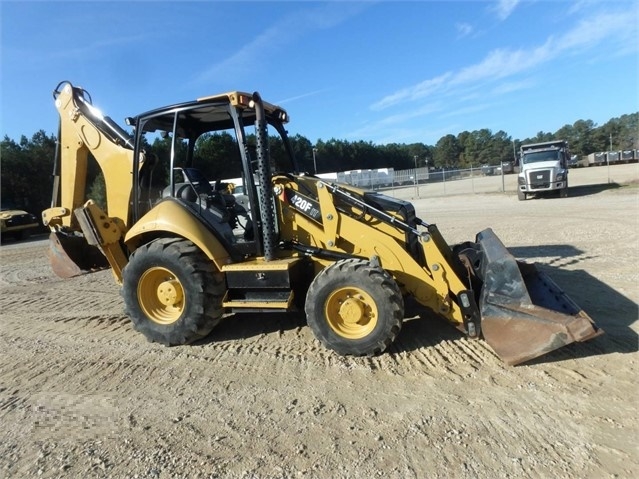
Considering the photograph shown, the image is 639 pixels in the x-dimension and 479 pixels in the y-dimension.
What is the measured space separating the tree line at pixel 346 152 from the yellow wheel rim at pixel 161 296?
4.76 ft

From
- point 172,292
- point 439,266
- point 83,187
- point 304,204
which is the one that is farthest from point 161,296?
point 439,266

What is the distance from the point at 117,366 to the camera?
439 cm

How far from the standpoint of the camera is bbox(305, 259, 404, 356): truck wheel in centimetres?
400

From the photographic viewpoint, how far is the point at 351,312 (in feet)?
13.6

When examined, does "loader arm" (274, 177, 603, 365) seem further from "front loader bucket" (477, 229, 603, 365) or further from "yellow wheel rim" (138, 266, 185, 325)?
"yellow wheel rim" (138, 266, 185, 325)

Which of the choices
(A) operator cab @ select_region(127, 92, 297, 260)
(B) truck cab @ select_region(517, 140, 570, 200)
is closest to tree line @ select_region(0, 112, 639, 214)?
(A) operator cab @ select_region(127, 92, 297, 260)

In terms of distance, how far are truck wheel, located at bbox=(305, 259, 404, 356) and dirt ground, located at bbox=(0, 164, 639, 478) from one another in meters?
0.18

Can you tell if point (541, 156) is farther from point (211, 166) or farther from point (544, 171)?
point (211, 166)

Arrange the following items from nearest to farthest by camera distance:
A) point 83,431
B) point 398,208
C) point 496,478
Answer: point 496,478 → point 83,431 → point 398,208

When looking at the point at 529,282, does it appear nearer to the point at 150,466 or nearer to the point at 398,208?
the point at 398,208

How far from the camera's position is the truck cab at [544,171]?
20.4 metres

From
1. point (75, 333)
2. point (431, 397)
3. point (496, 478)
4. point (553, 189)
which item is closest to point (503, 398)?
point (431, 397)

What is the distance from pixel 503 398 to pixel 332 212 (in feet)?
7.55

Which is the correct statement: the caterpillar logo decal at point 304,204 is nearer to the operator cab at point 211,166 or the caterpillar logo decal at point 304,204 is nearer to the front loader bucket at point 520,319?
the operator cab at point 211,166
